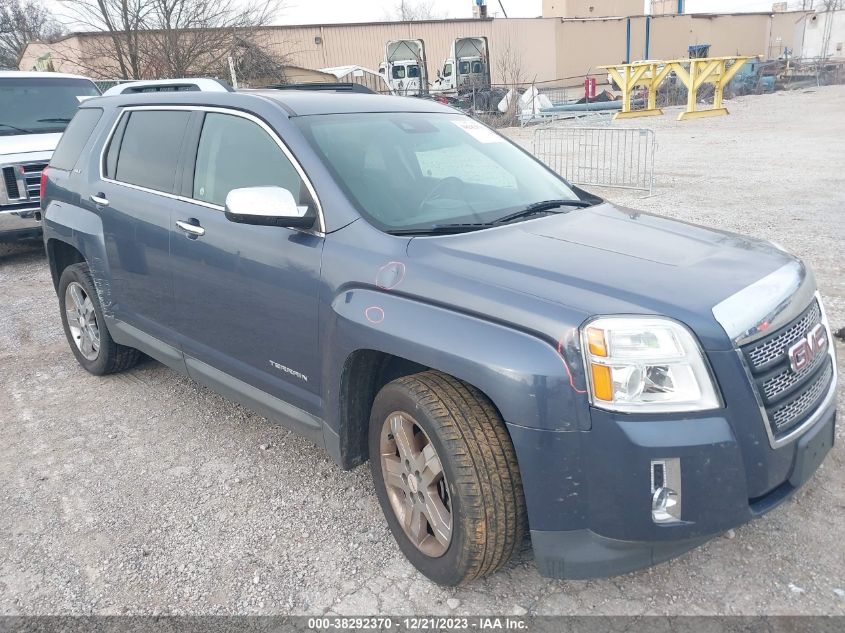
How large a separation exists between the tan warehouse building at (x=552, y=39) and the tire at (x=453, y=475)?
3562 centimetres

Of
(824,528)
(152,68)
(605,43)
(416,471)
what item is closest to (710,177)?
(824,528)

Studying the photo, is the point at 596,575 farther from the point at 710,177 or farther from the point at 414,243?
the point at 710,177

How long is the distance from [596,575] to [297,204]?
74.2 inches

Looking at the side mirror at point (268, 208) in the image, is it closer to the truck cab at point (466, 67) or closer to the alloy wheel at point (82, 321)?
the alloy wheel at point (82, 321)

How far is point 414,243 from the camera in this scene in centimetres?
281

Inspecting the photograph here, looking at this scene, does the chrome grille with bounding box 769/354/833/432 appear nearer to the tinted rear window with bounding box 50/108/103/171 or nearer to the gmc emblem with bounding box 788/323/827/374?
the gmc emblem with bounding box 788/323/827/374

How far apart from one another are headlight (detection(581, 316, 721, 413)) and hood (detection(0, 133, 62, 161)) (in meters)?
7.66

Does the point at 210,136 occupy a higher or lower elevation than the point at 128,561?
higher

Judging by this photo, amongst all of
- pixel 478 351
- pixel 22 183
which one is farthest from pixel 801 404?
pixel 22 183

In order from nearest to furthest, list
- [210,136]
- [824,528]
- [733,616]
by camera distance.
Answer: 1. [733,616]
2. [824,528]
3. [210,136]

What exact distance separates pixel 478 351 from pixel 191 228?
1925mm

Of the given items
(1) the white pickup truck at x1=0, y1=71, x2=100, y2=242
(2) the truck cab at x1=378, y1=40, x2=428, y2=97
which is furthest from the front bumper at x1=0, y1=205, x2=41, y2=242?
(2) the truck cab at x1=378, y1=40, x2=428, y2=97

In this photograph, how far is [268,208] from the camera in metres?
2.96

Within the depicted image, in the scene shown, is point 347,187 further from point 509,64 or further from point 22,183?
point 509,64
